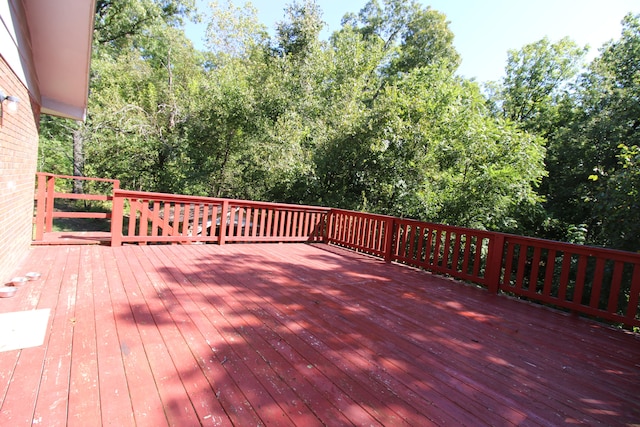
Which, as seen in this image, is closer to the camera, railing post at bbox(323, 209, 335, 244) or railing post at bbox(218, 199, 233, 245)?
railing post at bbox(218, 199, 233, 245)

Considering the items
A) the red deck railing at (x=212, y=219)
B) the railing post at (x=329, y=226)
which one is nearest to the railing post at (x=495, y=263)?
the railing post at (x=329, y=226)

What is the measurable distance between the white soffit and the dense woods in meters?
4.62

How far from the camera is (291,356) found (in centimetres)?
205

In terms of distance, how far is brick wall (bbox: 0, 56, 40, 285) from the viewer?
2648mm

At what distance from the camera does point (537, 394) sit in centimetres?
190

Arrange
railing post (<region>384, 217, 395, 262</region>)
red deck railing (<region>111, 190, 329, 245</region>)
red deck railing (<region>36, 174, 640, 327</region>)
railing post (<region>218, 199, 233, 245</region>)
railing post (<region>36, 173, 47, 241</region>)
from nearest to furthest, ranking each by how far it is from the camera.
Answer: red deck railing (<region>36, 174, 640, 327</region>)
railing post (<region>36, 173, 47, 241</region>)
red deck railing (<region>111, 190, 329, 245</region>)
railing post (<region>384, 217, 395, 262</region>)
railing post (<region>218, 199, 233, 245</region>)

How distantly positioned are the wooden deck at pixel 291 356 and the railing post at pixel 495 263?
33 centimetres

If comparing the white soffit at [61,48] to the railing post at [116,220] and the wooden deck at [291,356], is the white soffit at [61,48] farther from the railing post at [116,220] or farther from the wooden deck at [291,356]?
the wooden deck at [291,356]

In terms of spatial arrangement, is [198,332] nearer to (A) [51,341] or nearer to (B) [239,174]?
(A) [51,341]

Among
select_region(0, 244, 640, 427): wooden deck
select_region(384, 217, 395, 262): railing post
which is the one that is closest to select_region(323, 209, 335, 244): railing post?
select_region(384, 217, 395, 262): railing post

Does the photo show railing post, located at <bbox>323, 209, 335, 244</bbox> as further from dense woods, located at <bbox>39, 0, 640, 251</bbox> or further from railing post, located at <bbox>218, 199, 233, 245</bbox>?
railing post, located at <bbox>218, 199, 233, 245</bbox>

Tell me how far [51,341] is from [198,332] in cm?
84

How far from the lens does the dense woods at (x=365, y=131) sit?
7047 millimetres

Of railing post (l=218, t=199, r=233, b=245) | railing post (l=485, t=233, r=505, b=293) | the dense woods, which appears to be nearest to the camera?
railing post (l=485, t=233, r=505, b=293)
